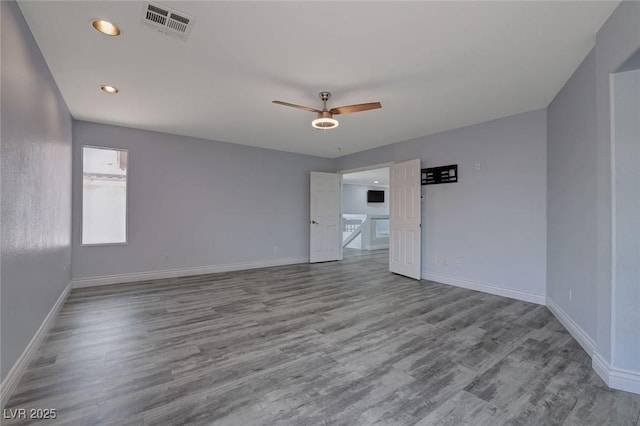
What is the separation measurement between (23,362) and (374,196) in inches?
492

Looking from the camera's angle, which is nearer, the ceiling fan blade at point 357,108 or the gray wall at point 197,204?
the ceiling fan blade at point 357,108

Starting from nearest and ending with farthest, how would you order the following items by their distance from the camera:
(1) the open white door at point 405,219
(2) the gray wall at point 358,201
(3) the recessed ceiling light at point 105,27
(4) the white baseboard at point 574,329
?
(3) the recessed ceiling light at point 105,27
(4) the white baseboard at point 574,329
(1) the open white door at point 405,219
(2) the gray wall at point 358,201

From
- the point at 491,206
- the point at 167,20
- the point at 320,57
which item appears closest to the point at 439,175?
the point at 491,206

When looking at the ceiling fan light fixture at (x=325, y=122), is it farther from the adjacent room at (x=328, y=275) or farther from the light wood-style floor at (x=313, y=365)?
the light wood-style floor at (x=313, y=365)

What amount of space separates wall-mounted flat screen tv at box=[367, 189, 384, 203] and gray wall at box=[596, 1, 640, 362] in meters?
11.1

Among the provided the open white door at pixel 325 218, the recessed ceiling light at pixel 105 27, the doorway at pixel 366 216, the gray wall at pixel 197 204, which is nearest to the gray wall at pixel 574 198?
the doorway at pixel 366 216

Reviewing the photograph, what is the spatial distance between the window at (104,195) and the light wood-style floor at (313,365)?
1.14m

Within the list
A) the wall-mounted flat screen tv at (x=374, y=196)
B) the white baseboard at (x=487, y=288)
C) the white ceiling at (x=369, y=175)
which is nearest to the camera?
the white baseboard at (x=487, y=288)

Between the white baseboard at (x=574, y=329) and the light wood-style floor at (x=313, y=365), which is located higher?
the white baseboard at (x=574, y=329)

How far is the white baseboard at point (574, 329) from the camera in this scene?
2.49 metres

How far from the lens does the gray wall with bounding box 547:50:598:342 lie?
2.51m

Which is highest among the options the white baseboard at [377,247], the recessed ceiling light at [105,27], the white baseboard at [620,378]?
the recessed ceiling light at [105,27]

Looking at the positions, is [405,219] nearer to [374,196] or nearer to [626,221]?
[626,221]

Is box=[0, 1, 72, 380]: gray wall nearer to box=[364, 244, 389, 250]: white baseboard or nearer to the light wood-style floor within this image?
the light wood-style floor
